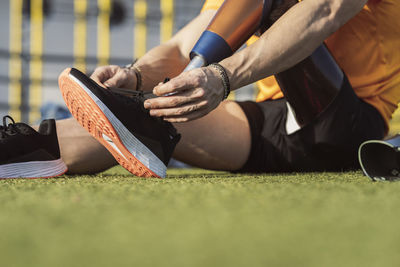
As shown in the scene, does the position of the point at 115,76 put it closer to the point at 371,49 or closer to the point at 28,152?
the point at 28,152

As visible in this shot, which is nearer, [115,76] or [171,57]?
Result: [115,76]

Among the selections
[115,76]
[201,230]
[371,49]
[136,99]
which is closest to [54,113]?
[115,76]

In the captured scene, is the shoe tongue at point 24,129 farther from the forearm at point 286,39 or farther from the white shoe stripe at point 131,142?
the forearm at point 286,39

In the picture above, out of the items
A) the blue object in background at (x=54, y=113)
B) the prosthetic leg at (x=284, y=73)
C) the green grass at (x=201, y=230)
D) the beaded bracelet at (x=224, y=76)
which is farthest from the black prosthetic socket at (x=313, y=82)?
the blue object in background at (x=54, y=113)

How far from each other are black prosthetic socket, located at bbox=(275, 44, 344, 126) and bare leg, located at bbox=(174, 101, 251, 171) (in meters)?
0.17

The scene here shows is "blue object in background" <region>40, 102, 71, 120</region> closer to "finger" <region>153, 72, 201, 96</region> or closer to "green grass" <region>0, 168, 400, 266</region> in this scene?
"finger" <region>153, 72, 201, 96</region>

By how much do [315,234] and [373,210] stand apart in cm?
12

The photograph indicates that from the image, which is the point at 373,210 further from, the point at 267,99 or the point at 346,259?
the point at 267,99

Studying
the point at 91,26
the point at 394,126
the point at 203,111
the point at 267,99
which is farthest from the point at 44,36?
the point at 203,111

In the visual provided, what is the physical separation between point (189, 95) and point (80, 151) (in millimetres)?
429

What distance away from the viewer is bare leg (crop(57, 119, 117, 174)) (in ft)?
3.32

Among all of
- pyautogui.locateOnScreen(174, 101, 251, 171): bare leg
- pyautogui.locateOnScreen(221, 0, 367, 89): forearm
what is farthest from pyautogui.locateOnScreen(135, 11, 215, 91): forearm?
pyautogui.locateOnScreen(221, 0, 367, 89): forearm

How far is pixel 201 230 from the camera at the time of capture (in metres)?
0.32

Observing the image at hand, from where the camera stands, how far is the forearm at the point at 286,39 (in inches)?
28.8
